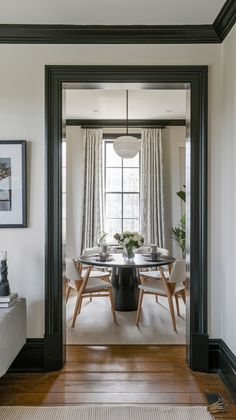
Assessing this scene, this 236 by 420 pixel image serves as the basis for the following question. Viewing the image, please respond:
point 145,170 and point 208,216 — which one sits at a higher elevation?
point 145,170

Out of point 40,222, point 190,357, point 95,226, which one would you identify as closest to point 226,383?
point 190,357

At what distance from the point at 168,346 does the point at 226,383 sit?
2.78ft

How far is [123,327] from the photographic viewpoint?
3955mm

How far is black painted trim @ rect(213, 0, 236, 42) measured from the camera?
97.1 inches

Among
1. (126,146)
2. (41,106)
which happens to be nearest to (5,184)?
(41,106)

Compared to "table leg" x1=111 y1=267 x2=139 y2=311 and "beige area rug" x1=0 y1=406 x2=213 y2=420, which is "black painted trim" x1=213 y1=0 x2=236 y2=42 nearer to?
"beige area rug" x1=0 y1=406 x2=213 y2=420

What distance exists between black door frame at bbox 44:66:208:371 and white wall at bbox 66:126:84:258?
3.28 metres

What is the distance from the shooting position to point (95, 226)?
6.12m

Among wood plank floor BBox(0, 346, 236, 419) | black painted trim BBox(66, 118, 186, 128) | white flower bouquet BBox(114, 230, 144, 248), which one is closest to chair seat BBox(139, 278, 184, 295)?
white flower bouquet BBox(114, 230, 144, 248)

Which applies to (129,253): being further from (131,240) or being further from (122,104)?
(122,104)

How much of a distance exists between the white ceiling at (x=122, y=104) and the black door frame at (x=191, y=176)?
5.28ft

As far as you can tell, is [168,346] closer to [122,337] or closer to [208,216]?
[122,337]

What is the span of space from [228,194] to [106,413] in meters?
1.82

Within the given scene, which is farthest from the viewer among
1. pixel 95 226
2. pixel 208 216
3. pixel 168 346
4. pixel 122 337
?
pixel 95 226
